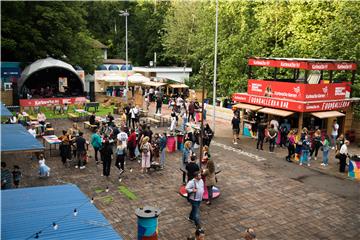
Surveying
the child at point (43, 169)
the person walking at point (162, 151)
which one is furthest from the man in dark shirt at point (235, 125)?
the child at point (43, 169)

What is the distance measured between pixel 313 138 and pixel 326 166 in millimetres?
1884

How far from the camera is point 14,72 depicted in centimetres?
3834

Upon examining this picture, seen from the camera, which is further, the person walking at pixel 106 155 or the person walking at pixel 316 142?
the person walking at pixel 316 142

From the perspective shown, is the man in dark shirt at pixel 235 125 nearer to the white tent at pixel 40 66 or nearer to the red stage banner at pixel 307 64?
the red stage banner at pixel 307 64

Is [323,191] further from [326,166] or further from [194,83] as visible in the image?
[194,83]

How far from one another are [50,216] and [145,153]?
28.5 ft

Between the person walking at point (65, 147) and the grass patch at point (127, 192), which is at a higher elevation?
the person walking at point (65, 147)

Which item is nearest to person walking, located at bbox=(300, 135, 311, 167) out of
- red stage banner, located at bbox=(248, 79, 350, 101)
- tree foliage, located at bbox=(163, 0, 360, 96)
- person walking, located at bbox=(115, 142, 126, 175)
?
red stage banner, located at bbox=(248, 79, 350, 101)

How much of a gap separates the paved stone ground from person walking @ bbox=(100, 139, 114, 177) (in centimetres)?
31

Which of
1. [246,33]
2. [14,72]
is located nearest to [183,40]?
[246,33]

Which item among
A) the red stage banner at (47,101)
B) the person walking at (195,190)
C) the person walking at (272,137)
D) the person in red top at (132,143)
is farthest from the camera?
the red stage banner at (47,101)

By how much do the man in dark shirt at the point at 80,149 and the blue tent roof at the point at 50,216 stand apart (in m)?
7.40

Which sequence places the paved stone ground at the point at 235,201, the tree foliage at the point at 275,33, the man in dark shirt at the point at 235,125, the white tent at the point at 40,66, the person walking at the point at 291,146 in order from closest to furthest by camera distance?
the paved stone ground at the point at 235,201
the person walking at the point at 291,146
the man in dark shirt at the point at 235,125
the tree foliage at the point at 275,33
the white tent at the point at 40,66

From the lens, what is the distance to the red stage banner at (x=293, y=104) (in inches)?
837
